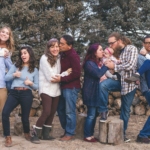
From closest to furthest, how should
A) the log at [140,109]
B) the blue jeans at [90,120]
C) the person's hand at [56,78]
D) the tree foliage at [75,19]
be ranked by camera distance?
the person's hand at [56,78] < the blue jeans at [90,120] < the log at [140,109] < the tree foliage at [75,19]

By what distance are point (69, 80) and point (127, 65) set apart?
98 cm

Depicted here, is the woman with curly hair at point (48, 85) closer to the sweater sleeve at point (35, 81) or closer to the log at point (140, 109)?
the sweater sleeve at point (35, 81)

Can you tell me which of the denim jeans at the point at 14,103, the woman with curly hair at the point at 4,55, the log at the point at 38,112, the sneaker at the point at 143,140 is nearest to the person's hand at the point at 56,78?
the denim jeans at the point at 14,103

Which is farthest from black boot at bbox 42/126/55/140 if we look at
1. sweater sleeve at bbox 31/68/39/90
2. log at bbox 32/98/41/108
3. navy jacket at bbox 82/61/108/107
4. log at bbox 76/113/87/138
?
log at bbox 32/98/41/108

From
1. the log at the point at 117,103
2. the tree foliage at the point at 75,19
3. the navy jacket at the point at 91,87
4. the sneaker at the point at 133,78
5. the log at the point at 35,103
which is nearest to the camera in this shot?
the sneaker at the point at 133,78

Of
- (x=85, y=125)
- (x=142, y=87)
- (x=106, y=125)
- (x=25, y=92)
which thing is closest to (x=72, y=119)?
(x=85, y=125)

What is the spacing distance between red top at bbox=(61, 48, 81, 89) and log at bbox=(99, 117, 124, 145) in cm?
82

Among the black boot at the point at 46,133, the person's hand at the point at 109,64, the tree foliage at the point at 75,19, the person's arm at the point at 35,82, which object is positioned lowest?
the black boot at the point at 46,133

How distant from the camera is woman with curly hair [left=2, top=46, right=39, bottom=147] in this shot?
16.2 feet

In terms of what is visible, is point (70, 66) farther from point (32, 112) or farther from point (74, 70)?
point (32, 112)

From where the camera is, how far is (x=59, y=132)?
19.6ft

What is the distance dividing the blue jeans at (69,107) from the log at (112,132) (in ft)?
1.66

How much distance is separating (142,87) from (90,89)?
2.94ft

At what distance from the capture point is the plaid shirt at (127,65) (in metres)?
4.94
